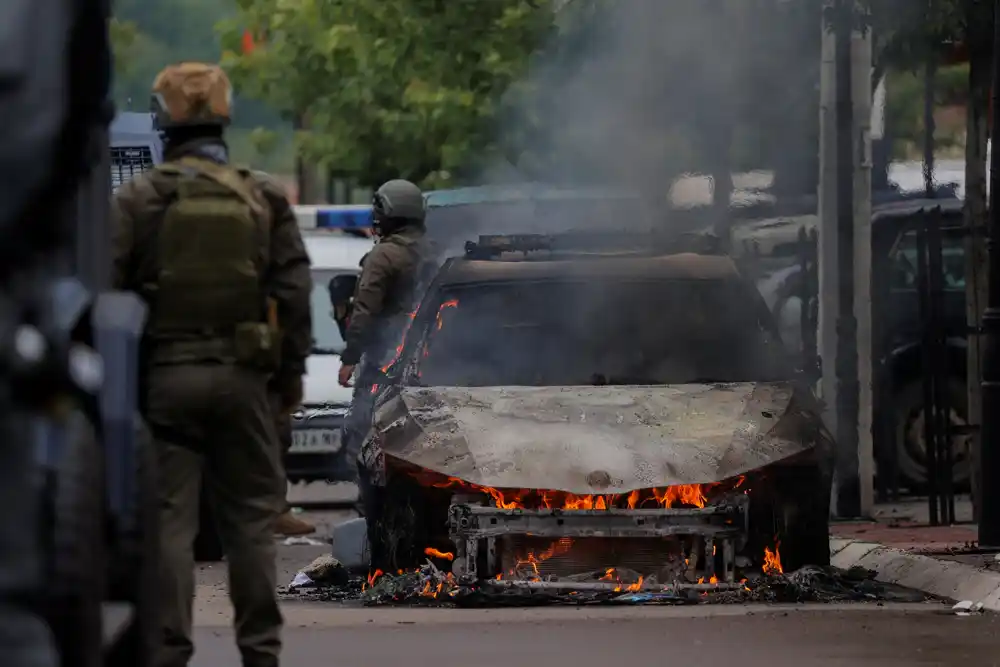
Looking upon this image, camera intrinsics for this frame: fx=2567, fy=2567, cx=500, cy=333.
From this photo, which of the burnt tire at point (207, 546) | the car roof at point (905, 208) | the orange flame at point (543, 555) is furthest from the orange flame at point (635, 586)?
the car roof at point (905, 208)

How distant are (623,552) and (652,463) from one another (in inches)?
14.1

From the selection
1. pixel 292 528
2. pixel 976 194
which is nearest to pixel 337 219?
pixel 292 528

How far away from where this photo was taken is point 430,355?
11.0m

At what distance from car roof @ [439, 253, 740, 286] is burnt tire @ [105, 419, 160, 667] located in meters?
5.53

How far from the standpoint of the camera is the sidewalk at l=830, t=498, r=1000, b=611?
414 inches

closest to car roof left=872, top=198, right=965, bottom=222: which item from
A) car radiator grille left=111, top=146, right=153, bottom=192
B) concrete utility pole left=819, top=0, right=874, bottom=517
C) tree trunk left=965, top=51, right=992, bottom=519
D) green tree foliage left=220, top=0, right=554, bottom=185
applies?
tree trunk left=965, top=51, right=992, bottom=519

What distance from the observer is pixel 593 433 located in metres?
10.1

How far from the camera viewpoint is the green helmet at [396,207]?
45.4 feet

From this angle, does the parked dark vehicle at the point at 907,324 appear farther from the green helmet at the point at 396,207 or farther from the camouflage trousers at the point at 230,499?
the camouflage trousers at the point at 230,499

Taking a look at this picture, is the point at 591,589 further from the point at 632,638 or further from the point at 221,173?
the point at 221,173

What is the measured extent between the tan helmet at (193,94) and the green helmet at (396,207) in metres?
6.37

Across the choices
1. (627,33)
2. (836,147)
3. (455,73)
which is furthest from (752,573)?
(455,73)

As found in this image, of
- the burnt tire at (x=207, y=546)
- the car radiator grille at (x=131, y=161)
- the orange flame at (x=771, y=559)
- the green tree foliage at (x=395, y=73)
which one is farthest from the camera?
the green tree foliage at (x=395, y=73)

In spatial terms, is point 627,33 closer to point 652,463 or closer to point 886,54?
point 886,54
